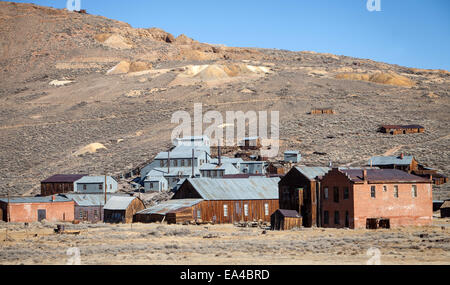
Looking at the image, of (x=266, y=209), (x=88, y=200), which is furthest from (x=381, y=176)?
(x=88, y=200)

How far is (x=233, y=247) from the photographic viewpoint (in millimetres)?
32969

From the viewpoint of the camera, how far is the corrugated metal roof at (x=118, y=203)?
58.8 metres

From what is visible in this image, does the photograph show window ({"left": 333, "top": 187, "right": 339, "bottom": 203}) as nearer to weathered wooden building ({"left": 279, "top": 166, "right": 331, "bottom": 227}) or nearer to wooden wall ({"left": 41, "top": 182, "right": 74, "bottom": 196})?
weathered wooden building ({"left": 279, "top": 166, "right": 331, "bottom": 227})

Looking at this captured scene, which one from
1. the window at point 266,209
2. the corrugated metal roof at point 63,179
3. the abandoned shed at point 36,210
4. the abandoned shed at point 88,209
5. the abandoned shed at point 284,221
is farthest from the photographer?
the corrugated metal roof at point 63,179

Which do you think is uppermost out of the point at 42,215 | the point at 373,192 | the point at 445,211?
the point at 373,192

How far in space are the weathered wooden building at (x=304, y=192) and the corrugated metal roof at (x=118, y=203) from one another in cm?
1496

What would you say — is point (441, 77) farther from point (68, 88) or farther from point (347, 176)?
point (347, 176)

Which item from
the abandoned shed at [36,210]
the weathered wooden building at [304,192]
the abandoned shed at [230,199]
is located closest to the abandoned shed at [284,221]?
the weathered wooden building at [304,192]

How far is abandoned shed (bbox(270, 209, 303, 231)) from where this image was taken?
45.4 meters

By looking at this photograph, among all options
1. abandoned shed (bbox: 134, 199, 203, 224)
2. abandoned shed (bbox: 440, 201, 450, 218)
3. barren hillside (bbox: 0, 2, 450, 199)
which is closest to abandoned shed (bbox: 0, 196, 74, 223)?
abandoned shed (bbox: 134, 199, 203, 224)

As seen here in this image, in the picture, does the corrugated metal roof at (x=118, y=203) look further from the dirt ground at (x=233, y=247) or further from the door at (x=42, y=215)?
the dirt ground at (x=233, y=247)

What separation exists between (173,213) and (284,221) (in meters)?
10.5

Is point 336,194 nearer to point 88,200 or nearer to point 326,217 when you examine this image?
point 326,217

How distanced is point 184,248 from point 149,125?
93600 mm
